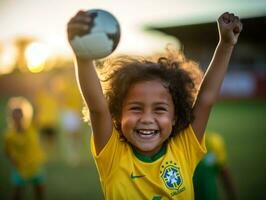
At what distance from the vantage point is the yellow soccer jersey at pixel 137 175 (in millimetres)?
2582

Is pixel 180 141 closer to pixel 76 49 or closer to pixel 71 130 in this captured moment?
pixel 76 49

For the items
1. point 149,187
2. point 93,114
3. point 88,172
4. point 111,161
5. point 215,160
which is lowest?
point 88,172

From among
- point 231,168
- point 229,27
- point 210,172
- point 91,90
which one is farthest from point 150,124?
point 231,168

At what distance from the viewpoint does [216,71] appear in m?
2.82

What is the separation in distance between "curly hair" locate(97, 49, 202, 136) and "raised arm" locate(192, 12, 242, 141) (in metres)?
0.06

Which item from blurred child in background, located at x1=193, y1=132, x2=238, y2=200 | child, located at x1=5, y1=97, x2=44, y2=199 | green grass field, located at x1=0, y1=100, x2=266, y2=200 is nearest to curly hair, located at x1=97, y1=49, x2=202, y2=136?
blurred child in background, located at x1=193, y1=132, x2=238, y2=200

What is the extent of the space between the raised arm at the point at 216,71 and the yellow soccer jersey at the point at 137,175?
0.99ft

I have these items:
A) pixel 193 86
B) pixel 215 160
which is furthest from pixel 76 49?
pixel 215 160

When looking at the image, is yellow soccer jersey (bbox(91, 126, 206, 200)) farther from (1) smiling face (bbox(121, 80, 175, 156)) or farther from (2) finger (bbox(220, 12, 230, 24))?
(2) finger (bbox(220, 12, 230, 24))

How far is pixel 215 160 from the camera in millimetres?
5938

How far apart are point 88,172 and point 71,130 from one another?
3.46m

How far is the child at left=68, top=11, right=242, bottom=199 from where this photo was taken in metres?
2.58

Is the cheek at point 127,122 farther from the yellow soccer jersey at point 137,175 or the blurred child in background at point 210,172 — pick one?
the blurred child in background at point 210,172

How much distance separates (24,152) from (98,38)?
239 inches
